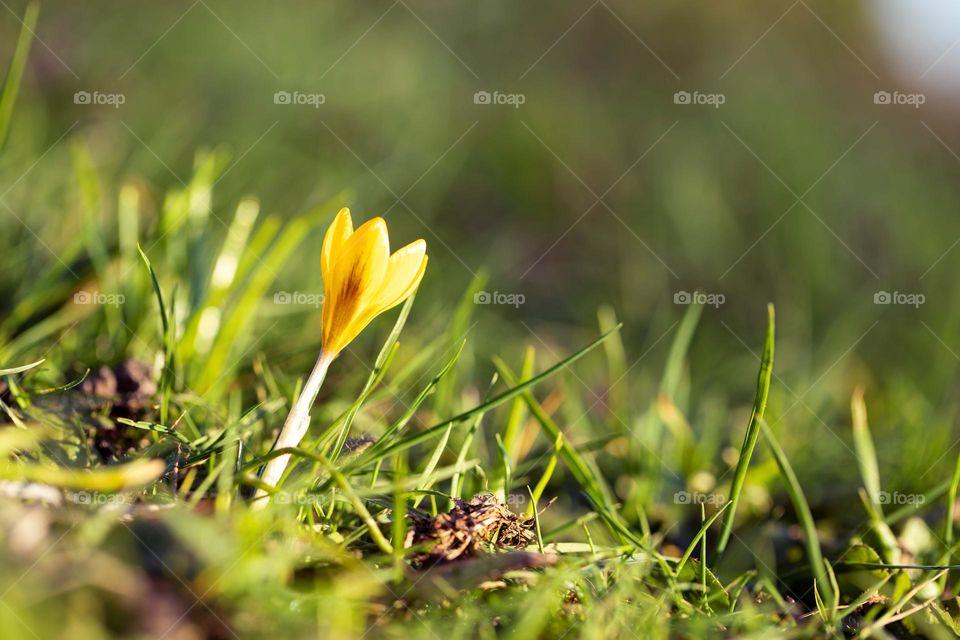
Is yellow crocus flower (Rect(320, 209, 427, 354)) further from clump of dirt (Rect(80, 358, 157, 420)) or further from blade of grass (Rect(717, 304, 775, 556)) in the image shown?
blade of grass (Rect(717, 304, 775, 556))

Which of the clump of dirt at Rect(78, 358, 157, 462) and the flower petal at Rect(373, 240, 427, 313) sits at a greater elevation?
the flower petal at Rect(373, 240, 427, 313)

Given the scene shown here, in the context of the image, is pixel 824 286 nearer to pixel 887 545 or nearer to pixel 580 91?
pixel 887 545

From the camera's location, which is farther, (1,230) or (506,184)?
(506,184)

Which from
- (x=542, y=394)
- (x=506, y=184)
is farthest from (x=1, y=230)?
(x=506, y=184)

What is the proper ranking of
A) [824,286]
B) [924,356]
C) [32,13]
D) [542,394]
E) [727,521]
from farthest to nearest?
[824,286], [924,356], [542,394], [32,13], [727,521]

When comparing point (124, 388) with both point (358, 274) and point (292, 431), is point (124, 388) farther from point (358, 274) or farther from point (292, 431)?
point (358, 274)

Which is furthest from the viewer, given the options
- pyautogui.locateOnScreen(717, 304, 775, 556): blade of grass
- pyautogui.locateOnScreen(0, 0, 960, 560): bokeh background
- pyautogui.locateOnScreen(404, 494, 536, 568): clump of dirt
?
pyautogui.locateOnScreen(0, 0, 960, 560): bokeh background

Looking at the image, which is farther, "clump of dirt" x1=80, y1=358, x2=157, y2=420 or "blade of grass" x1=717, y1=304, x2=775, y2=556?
"clump of dirt" x1=80, y1=358, x2=157, y2=420

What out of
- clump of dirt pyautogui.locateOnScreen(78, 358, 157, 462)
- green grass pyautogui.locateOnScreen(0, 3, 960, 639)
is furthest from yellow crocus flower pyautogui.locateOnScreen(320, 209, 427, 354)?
clump of dirt pyautogui.locateOnScreen(78, 358, 157, 462)
